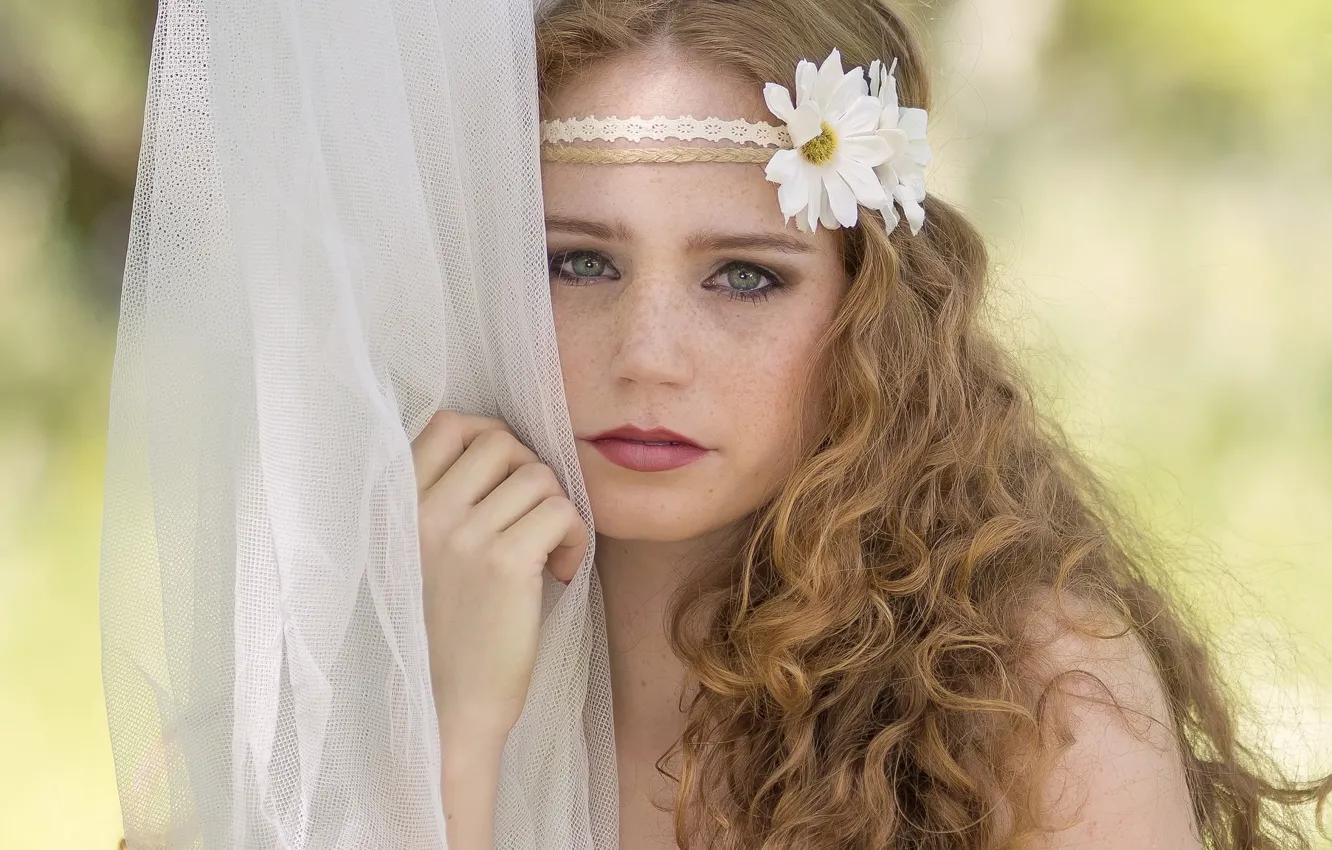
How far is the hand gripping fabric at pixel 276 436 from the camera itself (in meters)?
1.08

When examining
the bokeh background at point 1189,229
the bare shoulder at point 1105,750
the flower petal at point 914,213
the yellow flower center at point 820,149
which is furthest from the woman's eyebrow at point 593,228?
the bokeh background at point 1189,229

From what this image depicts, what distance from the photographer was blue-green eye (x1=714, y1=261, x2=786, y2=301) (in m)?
1.43

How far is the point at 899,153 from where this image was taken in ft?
4.86

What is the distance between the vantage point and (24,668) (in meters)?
2.38

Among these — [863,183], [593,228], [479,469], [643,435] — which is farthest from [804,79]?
[479,469]

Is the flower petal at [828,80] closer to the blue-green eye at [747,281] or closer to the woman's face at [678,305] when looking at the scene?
the woman's face at [678,305]

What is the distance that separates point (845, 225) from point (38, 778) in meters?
2.03

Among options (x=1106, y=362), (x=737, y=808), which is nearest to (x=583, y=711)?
(x=737, y=808)

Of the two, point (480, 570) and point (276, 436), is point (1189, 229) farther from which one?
point (276, 436)

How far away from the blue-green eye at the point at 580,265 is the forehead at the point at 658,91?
158mm

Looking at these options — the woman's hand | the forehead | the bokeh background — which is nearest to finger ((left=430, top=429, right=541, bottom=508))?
the woman's hand

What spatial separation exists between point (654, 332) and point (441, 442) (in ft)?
0.86

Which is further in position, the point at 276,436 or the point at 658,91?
the point at 658,91

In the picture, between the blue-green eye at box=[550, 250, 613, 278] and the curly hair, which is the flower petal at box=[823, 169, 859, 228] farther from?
the blue-green eye at box=[550, 250, 613, 278]
